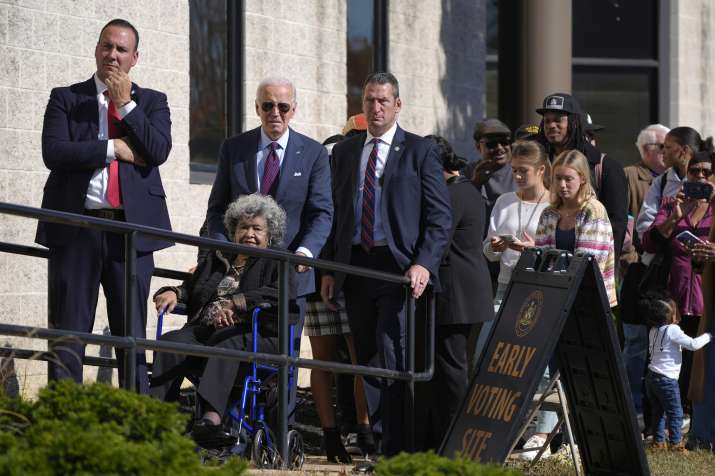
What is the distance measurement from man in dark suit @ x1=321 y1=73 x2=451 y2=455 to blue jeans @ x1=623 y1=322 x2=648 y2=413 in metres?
2.83

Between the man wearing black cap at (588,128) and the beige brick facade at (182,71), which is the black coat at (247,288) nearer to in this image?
the beige brick facade at (182,71)

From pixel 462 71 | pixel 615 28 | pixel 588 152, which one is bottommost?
pixel 588 152

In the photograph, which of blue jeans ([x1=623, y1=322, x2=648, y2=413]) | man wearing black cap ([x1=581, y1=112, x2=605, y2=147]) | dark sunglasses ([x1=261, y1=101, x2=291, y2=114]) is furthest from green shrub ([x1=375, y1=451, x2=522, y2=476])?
blue jeans ([x1=623, y1=322, x2=648, y2=413])

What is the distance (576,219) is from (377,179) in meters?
1.17

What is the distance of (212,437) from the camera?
7.01 meters

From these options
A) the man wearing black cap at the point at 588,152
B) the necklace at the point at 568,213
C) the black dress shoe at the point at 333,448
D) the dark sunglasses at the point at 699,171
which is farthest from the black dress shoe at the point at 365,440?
the dark sunglasses at the point at 699,171

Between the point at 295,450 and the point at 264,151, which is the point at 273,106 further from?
the point at 295,450

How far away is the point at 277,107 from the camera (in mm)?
7613

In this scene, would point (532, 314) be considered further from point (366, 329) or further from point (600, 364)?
point (366, 329)

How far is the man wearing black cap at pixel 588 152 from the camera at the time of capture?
8742mm

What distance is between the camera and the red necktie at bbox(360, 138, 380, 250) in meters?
7.57

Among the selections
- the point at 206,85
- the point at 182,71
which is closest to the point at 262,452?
the point at 182,71

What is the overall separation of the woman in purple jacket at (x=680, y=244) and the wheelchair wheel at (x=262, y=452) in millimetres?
3662

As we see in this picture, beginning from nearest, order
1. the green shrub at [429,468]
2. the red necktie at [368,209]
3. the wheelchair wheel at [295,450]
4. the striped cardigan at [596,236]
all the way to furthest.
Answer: the green shrub at [429,468] → the wheelchair wheel at [295,450] → the red necktie at [368,209] → the striped cardigan at [596,236]
